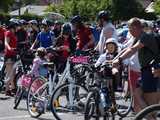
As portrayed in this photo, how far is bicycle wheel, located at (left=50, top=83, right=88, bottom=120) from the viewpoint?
33.5 ft

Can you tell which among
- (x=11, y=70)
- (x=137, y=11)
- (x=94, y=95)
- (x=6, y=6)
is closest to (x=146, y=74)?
(x=94, y=95)

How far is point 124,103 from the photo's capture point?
11195mm

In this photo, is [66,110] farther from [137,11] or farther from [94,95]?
[137,11]

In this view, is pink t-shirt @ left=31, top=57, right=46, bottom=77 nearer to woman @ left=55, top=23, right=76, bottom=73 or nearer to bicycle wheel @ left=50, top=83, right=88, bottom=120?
woman @ left=55, top=23, right=76, bottom=73

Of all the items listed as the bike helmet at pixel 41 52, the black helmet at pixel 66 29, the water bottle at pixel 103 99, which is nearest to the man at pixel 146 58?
the water bottle at pixel 103 99

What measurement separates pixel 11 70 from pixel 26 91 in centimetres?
209

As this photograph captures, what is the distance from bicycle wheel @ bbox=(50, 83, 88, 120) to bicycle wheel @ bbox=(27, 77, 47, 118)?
1.36 ft

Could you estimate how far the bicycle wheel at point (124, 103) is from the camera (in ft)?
35.6

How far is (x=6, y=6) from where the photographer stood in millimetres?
85438

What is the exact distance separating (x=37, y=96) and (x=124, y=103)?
5.44 ft

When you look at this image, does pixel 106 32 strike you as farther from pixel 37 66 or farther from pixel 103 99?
pixel 103 99

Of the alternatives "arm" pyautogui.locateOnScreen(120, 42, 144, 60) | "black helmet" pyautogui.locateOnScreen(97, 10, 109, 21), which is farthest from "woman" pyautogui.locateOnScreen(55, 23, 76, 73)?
"arm" pyautogui.locateOnScreen(120, 42, 144, 60)

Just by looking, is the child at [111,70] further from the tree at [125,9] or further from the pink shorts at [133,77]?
the tree at [125,9]

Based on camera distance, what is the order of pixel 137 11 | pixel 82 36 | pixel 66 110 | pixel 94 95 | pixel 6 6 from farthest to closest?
pixel 6 6 < pixel 137 11 < pixel 82 36 < pixel 66 110 < pixel 94 95
